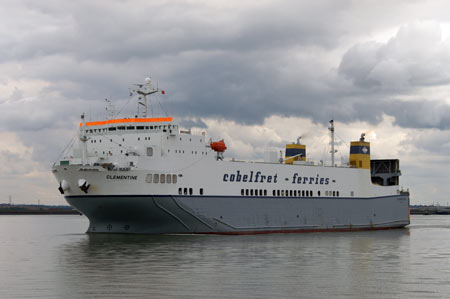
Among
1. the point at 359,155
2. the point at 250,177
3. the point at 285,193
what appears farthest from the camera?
the point at 359,155

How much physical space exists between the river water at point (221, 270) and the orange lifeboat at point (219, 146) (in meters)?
8.51

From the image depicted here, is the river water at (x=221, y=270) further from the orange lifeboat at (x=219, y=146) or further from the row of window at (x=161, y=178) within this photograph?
the orange lifeboat at (x=219, y=146)

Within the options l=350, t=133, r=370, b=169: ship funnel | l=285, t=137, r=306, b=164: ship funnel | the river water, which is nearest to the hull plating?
the river water

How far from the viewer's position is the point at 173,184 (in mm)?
38062

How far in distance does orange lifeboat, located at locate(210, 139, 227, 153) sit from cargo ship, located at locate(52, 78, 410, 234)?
0.07m

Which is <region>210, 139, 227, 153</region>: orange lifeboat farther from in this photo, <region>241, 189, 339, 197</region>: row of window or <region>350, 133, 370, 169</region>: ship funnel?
<region>350, 133, 370, 169</region>: ship funnel

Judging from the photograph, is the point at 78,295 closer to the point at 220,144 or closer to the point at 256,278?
the point at 256,278

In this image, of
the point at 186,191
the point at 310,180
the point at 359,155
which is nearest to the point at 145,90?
the point at 186,191

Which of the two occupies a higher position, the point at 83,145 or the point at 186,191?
the point at 83,145

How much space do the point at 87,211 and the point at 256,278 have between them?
2166 cm

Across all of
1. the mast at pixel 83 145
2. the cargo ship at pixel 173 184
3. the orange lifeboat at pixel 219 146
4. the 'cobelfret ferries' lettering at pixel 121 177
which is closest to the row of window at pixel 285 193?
the cargo ship at pixel 173 184

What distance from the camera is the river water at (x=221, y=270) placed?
58.1ft

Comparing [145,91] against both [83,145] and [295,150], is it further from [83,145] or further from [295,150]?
[295,150]

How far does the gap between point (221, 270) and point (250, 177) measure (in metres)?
20.8
